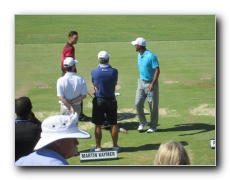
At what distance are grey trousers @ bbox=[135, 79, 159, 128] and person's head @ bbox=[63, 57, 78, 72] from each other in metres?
Result: 0.77

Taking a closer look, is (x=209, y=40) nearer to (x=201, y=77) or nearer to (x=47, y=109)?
(x=201, y=77)

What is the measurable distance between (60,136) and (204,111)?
2385 millimetres

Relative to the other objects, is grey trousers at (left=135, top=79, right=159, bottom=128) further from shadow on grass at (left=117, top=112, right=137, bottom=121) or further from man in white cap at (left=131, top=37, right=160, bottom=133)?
shadow on grass at (left=117, top=112, right=137, bottom=121)

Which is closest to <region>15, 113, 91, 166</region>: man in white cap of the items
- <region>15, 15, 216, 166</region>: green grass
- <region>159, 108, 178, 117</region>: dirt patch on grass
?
<region>15, 15, 216, 166</region>: green grass

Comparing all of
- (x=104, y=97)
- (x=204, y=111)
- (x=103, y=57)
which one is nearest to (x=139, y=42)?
(x=103, y=57)

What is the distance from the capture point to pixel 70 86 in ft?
14.6

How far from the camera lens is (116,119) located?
461 centimetres

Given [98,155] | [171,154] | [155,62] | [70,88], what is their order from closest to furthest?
[171,154] → [98,155] → [70,88] → [155,62]

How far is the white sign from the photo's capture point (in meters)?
4.36

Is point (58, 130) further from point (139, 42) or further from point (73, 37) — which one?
point (139, 42)
